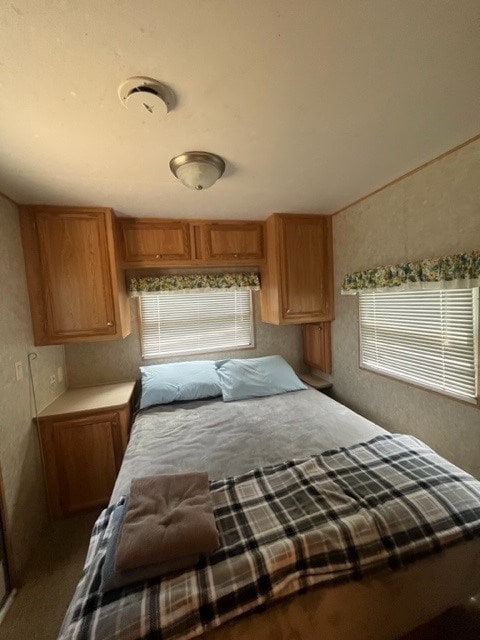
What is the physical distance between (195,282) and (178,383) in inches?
39.0

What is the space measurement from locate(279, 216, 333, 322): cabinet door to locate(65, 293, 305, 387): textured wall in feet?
1.77

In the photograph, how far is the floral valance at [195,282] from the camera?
2.41 meters

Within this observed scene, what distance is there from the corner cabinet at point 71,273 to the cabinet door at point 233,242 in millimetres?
805

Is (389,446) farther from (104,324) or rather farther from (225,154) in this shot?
(104,324)

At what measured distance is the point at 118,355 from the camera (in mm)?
2473

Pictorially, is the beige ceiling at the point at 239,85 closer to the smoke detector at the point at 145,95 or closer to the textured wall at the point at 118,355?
the smoke detector at the point at 145,95

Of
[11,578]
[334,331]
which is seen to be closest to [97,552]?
[11,578]

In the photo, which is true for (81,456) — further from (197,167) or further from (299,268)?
(299,268)

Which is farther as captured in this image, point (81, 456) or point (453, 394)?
point (81, 456)

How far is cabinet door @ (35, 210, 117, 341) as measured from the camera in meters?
1.89

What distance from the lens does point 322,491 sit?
3.62 feet

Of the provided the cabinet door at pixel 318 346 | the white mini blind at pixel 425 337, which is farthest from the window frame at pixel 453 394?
A: the cabinet door at pixel 318 346

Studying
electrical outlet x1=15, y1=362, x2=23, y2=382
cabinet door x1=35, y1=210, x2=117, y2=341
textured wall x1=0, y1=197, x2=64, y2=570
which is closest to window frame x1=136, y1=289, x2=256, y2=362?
cabinet door x1=35, y1=210, x2=117, y2=341

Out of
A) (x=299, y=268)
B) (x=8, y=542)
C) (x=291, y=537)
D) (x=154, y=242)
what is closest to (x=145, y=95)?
(x=154, y=242)
